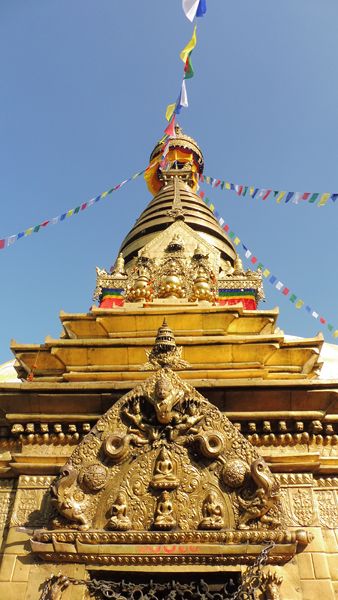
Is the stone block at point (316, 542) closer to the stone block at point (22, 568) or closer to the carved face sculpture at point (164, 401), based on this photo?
the carved face sculpture at point (164, 401)

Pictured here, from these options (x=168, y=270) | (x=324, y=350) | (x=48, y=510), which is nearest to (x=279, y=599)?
(x=48, y=510)

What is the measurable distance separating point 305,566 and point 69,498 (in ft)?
9.66

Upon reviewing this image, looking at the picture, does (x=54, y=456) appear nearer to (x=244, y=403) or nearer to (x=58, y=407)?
(x=58, y=407)

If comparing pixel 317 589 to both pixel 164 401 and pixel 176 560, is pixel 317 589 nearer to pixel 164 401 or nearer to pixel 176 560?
pixel 176 560

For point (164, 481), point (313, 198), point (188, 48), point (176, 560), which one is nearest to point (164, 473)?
point (164, 481)

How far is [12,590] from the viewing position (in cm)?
541

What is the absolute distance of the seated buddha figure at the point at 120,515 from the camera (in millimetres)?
5477

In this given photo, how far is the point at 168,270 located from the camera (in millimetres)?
11203

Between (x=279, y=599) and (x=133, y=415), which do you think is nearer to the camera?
(x=279, y=599)

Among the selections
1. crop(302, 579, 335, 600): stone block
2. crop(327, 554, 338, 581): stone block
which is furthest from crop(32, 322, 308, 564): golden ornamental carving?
crop(327, 554, 338, 581): stone block

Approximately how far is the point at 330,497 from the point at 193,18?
35.3ft

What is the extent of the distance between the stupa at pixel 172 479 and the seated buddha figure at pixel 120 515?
13 millimetres

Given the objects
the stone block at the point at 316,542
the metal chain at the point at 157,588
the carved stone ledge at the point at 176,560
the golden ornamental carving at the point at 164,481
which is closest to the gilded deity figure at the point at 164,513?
the golden ornamental carving at the point at 164,481

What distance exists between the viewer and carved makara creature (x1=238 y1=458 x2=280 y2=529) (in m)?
5.44
